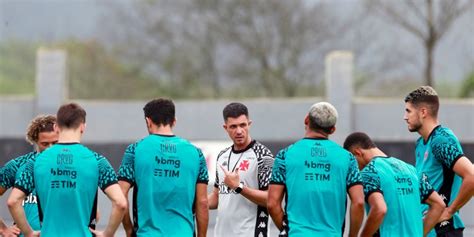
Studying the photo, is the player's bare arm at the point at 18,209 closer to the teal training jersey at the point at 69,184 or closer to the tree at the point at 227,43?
the teal training jersey at the point at 69,184

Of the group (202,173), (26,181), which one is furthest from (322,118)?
(26,181)

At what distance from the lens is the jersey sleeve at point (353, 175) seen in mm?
7430

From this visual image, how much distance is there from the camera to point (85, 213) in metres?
7.32

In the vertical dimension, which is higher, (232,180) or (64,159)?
(64,159)

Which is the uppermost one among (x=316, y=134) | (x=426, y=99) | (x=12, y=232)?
(x=426, y=99)

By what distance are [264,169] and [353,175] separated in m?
1.28

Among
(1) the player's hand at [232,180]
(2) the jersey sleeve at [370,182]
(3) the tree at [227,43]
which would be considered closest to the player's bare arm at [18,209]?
(1) the player's hand at [232,180]

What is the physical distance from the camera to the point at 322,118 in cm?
751

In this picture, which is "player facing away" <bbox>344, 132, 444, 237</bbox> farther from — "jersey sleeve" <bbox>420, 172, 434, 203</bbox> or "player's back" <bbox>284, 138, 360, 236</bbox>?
"player's back" <bbox>284, 138, 360, 236</bbox>

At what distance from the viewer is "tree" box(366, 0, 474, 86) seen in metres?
34.0

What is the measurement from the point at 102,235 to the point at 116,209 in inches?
10.4

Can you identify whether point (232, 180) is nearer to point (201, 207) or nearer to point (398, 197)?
point (201, 207)

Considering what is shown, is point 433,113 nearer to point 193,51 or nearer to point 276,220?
point 276,220

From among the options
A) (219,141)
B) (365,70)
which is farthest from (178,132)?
(365,70)
